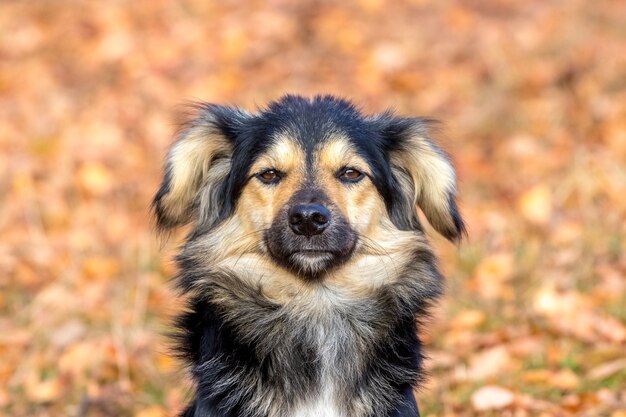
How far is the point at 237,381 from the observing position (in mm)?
4254

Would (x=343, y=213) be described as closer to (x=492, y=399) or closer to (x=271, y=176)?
(x=271, y=176)

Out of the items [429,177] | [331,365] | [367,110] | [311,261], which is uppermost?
[367,110]

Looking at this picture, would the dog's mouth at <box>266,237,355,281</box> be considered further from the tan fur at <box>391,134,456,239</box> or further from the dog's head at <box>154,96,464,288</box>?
the tan fur at <box>391,134,456,239</box>

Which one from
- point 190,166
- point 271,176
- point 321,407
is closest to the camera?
point 321,407

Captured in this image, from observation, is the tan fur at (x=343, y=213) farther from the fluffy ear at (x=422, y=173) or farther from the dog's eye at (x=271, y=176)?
the fluffy ear at (x=422, y=173)

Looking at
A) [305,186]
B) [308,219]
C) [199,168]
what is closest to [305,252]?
[308,219]

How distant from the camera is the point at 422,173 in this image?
4828 mm

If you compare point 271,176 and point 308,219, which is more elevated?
point 271,176

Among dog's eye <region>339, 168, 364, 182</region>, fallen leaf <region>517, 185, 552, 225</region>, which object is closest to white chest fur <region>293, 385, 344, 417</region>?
dog's eye <region>339, 168, 364, 182</region>

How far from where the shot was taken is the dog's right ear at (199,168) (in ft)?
15.6

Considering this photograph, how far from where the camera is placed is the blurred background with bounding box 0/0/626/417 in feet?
20.9

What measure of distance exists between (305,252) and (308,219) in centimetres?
17

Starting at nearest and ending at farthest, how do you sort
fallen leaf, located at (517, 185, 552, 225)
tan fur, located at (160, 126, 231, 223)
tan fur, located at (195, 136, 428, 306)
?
1. tan fur, located at (195, 136, 428, 306)
2. tan fur, located at (160, 126, 231, 223)
3. fallen leaf, located at (517, 185, 552, 225)

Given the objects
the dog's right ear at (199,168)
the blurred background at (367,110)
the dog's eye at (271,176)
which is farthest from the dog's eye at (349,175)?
the blurred background at (367,110)
